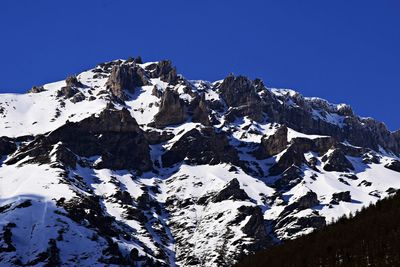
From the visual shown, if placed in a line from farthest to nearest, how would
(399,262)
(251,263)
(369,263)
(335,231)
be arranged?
(251,263)
(335,231)
(369,263)
(399,262)

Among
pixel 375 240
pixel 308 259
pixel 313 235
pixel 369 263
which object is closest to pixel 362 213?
pixel 313 235

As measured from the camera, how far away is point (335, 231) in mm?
142875

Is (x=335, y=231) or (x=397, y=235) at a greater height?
(x=335, y=231)

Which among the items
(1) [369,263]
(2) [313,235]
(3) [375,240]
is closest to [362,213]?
(2) [313,235]

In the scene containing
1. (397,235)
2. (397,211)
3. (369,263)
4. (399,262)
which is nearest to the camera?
(399,262)

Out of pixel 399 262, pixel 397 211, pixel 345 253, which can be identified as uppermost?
pixel 397 211

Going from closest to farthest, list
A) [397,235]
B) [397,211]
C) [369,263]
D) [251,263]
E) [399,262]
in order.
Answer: [399,262] → [369,263] → [397,235] → [397,211] → [251,263]

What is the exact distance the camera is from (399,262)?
104 meters

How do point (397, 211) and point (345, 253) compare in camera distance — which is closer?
point (345, 253)

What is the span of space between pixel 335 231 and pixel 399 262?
39226 millimetres

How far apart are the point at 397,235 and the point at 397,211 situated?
52.4ft

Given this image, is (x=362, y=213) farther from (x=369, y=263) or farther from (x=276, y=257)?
(x=369, y=263)

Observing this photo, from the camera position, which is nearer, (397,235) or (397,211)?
(397,235)

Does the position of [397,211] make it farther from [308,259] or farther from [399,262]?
[399,262]
